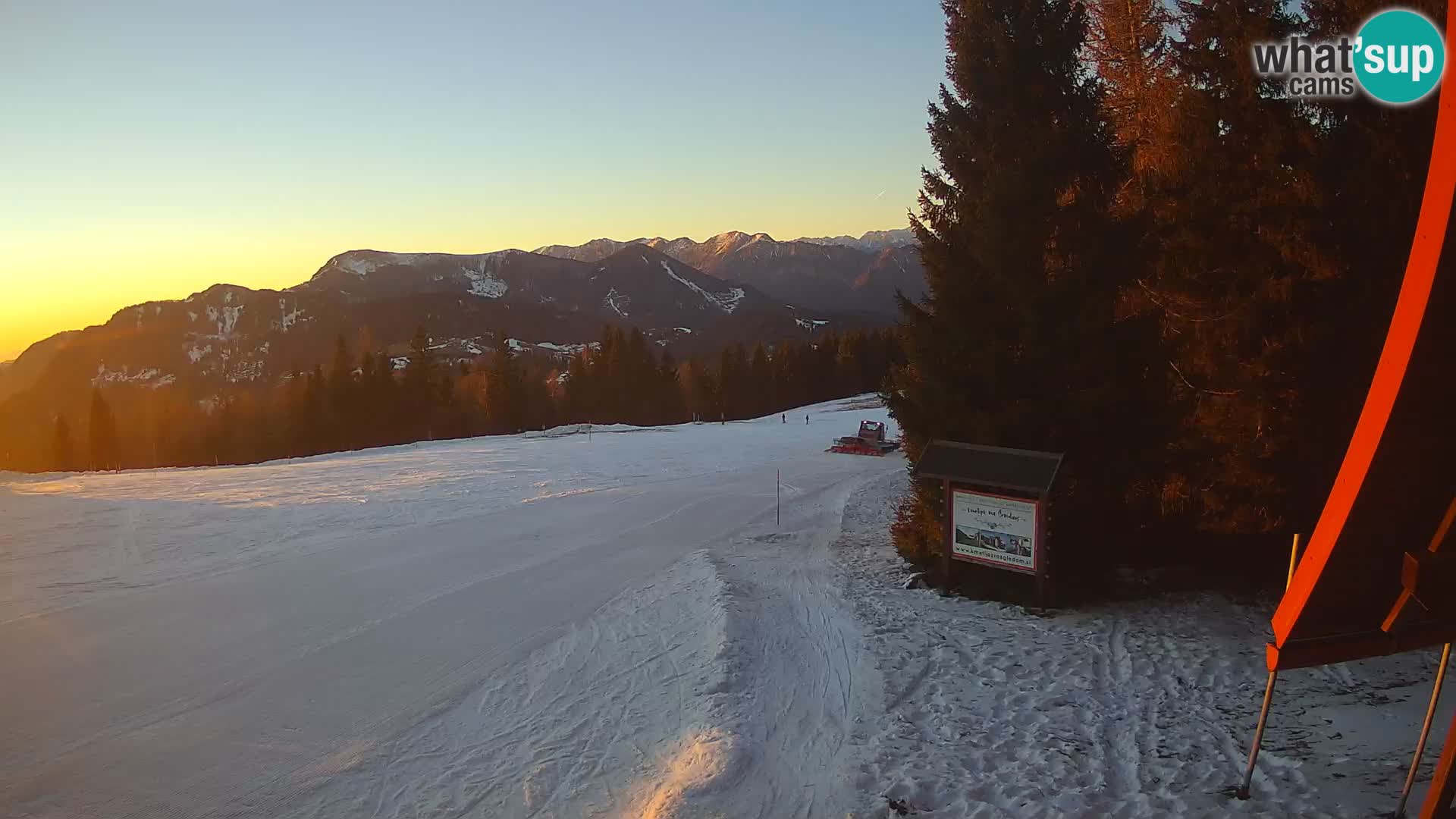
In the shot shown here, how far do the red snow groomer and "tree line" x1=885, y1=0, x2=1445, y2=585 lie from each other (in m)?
21.1

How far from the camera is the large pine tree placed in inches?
518

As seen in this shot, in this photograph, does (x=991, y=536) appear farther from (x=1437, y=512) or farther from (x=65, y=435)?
(x=65, y=435)

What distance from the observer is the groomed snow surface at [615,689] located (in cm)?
770

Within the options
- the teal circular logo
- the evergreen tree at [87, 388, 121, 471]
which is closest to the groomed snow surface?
the teal circular logo

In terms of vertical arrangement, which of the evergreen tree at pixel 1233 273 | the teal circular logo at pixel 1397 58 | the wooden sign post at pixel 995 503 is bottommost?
the wooden sign post at pixel 995 503

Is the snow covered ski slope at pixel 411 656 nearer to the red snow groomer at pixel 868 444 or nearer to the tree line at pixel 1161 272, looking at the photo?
the tree line at pixel 1161 272

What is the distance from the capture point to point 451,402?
7431 centimetres

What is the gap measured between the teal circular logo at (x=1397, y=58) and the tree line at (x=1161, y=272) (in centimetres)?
33

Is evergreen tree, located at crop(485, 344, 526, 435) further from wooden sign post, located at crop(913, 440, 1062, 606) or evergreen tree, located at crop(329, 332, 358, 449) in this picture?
wooden sign post, located at crop(913, 440, 1062, 606)

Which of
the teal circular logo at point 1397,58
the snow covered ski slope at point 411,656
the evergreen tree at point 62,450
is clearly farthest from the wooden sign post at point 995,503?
the evergreen tree at point 62,450

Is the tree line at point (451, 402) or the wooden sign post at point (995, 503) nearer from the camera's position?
the wooden sign post at point (995, 503)

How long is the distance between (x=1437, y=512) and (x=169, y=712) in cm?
1284

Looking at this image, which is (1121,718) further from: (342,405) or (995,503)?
(342,405)

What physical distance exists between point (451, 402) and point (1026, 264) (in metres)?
68.3
